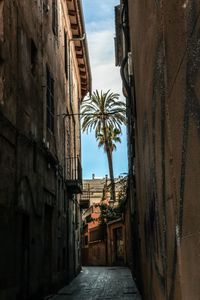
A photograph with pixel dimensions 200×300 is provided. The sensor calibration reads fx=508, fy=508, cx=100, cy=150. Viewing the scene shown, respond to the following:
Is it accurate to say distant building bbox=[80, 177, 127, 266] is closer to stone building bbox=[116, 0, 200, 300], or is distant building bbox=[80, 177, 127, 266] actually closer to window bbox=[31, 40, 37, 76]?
window bbox=[31, 40, 37, 76]

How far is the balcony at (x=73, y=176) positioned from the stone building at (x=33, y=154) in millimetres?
80

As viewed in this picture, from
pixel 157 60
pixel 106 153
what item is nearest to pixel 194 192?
pixel 157 60

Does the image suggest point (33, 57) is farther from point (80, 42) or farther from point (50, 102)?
point (80, 42)

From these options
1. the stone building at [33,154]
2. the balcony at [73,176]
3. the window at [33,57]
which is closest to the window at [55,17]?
the stone building at [33,154]

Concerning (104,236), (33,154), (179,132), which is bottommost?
(179,132)

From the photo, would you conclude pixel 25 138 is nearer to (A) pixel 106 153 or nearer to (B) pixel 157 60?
(B) pixel 157 60

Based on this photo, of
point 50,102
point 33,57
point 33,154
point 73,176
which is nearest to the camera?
point 33,154

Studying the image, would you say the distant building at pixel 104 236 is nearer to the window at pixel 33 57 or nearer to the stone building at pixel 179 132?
the window at pixel 33 57

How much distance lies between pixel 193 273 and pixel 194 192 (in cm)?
47

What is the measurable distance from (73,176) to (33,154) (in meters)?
10.2

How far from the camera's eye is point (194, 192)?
→ 104 inches

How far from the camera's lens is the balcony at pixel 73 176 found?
20.0 meters

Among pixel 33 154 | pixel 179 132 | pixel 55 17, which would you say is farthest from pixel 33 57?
pixel 179 132

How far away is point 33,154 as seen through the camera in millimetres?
12203
